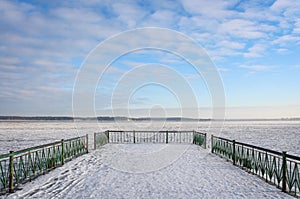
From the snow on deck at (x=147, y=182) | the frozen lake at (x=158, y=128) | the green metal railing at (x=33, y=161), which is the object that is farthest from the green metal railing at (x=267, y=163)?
the green metal railing at (x=33, y=161)

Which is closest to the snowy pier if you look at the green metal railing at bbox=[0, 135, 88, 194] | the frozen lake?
the green metal railing at bbox=[0, 135, 88, 194]

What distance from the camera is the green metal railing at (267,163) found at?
7.52 meters

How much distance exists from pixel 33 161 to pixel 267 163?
792 cm

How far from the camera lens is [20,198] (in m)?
6.81

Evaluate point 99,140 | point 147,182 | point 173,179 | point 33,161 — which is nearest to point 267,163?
point 173,179

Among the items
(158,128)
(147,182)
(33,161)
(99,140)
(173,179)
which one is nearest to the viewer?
(147,182)

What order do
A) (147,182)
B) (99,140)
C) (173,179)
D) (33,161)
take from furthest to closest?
(99,140) < (33,161) < (173,179) < (147,182)

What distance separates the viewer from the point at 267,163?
29.7ft

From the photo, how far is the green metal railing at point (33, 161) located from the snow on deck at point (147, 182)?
1.09 ft

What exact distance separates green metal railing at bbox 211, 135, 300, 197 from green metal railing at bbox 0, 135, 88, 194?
7254 millimetres

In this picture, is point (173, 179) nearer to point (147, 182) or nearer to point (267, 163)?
point (147, 182)

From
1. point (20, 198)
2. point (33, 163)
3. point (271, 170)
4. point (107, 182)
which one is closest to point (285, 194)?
point (271, 170)

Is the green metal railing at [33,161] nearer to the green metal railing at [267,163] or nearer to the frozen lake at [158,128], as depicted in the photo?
the frozen lake at [158,128]

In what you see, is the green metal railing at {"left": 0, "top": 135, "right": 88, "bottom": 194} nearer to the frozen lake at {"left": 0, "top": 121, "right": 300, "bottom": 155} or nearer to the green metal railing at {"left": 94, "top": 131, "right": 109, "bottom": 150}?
the green metal railing at {"left": 94, "top": 131, "right": 109, "bottom": 150}
